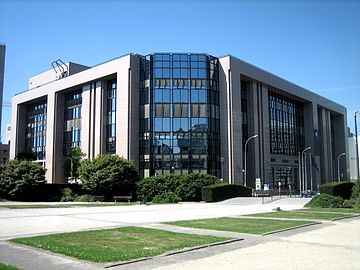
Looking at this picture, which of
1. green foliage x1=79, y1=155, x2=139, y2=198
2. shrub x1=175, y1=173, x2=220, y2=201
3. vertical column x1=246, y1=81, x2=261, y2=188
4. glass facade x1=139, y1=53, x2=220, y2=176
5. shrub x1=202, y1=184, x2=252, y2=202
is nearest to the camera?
shrub x1=202, y1=184, x2=252, y2=202

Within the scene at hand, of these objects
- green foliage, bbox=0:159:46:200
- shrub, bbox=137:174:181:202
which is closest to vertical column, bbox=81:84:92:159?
green foliage, bbox=0:159:46:200

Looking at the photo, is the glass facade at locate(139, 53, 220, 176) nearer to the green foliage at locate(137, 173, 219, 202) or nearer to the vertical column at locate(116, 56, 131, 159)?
the vertical column at locate(116, 56, 131, 159)

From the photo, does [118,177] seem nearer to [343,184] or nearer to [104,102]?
[104,102]

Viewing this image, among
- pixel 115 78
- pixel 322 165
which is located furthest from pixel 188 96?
pixel 322 165

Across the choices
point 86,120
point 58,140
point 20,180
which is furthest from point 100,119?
point 20,180

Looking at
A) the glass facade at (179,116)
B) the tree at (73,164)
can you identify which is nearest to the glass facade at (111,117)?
the tree at (73,164)

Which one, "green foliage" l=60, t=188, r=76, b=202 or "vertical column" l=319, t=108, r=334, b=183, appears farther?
"vertical column" l=319, t=108, r=334, b=183

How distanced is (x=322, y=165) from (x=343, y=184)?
4646cm

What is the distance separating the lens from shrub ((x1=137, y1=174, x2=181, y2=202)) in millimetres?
48469

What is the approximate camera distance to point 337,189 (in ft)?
147

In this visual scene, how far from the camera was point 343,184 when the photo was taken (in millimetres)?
46062

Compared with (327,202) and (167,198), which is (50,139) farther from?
(327,202)

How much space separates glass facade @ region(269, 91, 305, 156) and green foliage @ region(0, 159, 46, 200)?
43.0 meters

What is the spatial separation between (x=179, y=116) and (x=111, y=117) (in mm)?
12410
